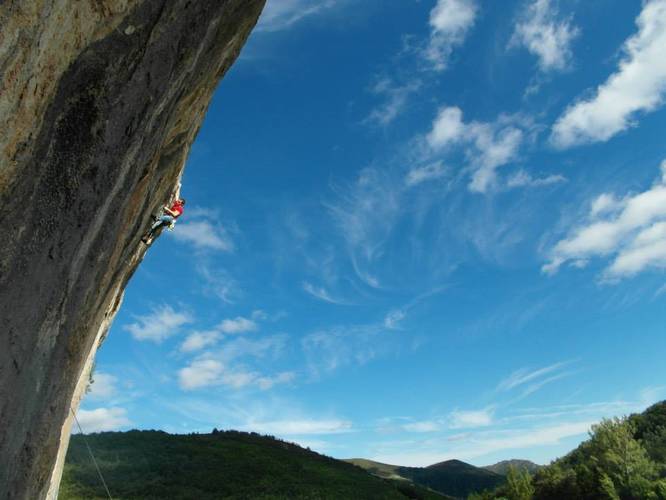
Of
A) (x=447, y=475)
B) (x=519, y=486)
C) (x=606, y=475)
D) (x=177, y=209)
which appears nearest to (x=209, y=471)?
(x=519, y=486)

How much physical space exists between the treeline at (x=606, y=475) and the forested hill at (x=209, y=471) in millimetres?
13475

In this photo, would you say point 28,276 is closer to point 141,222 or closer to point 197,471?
point 141,222

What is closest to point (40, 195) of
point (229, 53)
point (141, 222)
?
point (141, 222)

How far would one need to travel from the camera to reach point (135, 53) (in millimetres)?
7555

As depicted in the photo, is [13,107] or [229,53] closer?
[13,107]

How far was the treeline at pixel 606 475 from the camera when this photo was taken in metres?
43.9

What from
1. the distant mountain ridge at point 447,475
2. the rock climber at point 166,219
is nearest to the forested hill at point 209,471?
the rock climber at point 166,219

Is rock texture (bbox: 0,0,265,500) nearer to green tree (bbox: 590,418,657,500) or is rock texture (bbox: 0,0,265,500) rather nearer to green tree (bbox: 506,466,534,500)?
green tree (bbox: 590,418,657,500)

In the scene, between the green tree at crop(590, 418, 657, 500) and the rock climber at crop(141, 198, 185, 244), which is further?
the green tree at crop(590, 418, 657, 500)

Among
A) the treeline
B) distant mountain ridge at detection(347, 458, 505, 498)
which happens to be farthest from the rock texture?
distant mountain ridge at detection(347, 458, 505, 498)

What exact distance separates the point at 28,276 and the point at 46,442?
167 inches

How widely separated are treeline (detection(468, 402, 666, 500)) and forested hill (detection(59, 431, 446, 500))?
13.5 metres

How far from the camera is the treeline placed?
144 feet

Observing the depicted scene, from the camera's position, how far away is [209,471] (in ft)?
151
